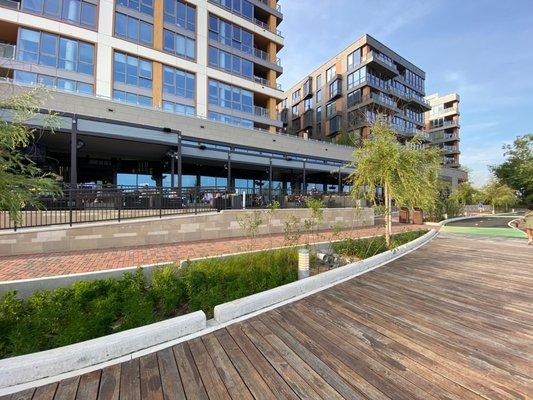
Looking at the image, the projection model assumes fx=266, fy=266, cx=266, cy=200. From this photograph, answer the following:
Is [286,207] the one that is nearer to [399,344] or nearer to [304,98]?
[399,344]

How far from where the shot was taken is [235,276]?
5.43 metres

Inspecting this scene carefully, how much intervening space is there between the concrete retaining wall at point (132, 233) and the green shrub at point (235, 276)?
387 centimetres

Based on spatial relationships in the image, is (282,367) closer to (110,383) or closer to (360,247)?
(110,383)

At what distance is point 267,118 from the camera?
3100 centimetres

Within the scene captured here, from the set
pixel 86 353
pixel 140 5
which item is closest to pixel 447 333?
pixel 86 353

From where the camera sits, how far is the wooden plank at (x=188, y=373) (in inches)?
97.3

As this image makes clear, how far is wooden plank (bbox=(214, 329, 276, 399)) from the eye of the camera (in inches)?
97.7

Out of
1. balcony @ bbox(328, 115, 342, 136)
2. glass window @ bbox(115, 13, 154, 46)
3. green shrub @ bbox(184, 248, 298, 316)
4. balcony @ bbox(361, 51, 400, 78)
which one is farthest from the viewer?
balcony @ bbox(328, 115, 342, 136)

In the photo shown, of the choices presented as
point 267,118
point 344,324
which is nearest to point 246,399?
point 344,324

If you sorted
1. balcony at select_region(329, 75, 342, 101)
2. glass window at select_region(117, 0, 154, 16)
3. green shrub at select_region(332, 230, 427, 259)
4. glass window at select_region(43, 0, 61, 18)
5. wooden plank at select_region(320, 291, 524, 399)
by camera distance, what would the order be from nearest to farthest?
wooden plank at select_region(320, 291, 524, 399), green shrub at select_region(332, 230, 427, 259), glass window at select_region(43, 0, 61, 18), glass window at select_region(117, 0, 154, 16), balcony at select_region(329, 75, 342, 101)

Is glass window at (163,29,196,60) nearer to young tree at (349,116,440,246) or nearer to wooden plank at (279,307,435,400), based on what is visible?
young tree at (349,116,440,246)

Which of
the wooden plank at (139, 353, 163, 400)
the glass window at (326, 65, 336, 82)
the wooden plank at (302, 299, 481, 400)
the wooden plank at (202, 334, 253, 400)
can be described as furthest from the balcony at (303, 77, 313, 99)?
the wooden plank at (139, 353, 163, 400)

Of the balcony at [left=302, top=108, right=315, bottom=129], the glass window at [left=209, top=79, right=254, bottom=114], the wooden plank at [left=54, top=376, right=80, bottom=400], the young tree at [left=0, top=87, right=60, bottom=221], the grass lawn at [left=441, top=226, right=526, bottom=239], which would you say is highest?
the balcony at [left=302, top=108, right=315, bottom=129]

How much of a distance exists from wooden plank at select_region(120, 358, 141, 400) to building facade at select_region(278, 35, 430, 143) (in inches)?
1392
